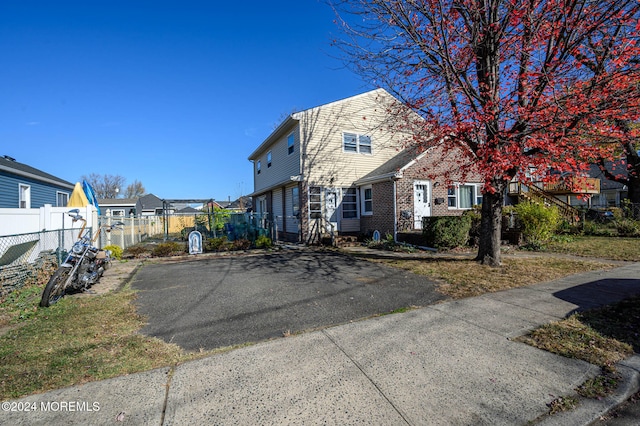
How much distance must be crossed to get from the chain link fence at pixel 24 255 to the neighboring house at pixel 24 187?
8.78m

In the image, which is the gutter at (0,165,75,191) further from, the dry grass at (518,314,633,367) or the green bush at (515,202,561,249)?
the green bush at (515,202,561,249)

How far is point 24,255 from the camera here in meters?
7.14

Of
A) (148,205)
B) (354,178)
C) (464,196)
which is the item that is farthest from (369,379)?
(148,205)

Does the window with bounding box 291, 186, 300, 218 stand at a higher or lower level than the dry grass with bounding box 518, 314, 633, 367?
higher

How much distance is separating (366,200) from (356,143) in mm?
3096

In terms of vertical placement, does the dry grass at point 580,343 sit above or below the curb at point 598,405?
above

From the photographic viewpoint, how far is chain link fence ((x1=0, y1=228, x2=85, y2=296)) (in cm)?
609

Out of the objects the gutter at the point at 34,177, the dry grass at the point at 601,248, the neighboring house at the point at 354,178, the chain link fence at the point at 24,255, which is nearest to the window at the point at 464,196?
the neighboring house at the point at 354,178

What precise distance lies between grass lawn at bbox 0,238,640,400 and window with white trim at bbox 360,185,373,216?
8.50 metres

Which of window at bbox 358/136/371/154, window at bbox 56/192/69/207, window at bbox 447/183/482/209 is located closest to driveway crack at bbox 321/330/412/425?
window at bbox 358/136/371/154

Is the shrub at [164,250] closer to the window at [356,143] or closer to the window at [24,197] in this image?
the window at [356,143]

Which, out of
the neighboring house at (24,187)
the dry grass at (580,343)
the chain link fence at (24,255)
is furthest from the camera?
the neighboring house at (24,187)

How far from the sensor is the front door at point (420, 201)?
14.1 meters

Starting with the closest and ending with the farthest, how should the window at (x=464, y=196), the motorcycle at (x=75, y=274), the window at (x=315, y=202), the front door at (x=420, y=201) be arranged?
the motorcycle at (x=75, y=274)
the front door at (x=420, y=201)
the window at (x=315, y=202)
the window at (x=464, y=196)
